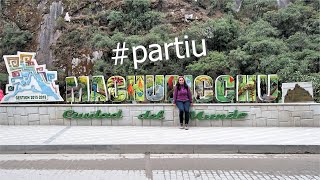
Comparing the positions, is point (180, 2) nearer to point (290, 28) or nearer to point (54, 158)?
point (290, 28)

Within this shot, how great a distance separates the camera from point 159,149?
841cm

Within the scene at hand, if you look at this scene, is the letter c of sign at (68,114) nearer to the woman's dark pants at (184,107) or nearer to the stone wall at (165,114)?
the stone wall at (165,114)

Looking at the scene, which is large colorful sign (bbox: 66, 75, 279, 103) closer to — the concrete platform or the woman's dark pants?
the woman's dark pants

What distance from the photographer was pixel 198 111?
38.5ft

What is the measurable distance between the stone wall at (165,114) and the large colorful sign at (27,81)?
735 millimetres

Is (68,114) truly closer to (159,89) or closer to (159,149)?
(159,89)

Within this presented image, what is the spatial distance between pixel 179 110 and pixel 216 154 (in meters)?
3.36

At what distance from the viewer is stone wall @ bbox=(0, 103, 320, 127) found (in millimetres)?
11453

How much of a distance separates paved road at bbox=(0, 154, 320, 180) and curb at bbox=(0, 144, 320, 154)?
23 centimetres

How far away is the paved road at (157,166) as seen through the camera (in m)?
6.25

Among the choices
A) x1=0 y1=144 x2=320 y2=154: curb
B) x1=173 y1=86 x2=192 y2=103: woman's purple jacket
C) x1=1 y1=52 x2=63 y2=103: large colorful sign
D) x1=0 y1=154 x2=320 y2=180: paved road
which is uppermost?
x1=1 y1=52 x2=63 y2=103: large colorful sign

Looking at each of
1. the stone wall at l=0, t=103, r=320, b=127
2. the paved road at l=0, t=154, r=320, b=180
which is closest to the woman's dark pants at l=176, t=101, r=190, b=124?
the stone wall at l=0, t=103, r=320, b=127

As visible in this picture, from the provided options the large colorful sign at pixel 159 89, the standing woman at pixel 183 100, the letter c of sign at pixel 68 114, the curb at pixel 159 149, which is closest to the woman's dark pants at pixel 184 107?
the standing woman at pixel 183 100


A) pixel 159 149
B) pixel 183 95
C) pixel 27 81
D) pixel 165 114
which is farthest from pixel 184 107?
pixel 27 81
